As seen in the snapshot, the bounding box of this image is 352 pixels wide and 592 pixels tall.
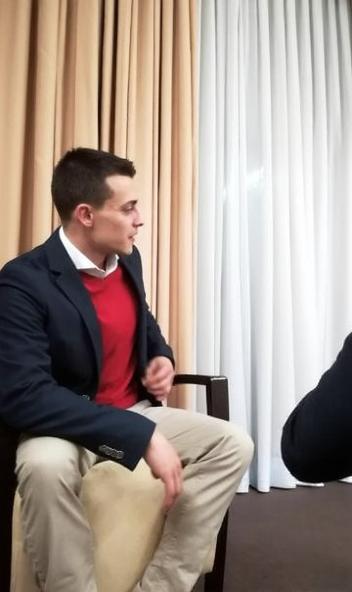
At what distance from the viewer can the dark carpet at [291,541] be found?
1.38 m

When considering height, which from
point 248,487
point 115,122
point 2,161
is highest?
point 115,122

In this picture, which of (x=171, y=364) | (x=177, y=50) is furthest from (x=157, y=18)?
(x=171, y=364)

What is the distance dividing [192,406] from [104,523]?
91cm

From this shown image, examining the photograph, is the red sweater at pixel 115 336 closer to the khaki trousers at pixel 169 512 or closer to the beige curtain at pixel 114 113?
the khaki trousers at pixel 169 512

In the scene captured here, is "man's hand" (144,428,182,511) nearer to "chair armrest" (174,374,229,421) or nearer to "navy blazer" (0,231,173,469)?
"navy blazer" (0,231,173,469)

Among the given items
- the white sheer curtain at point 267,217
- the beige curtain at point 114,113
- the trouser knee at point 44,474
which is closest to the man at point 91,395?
the trouser knee at point 44,474

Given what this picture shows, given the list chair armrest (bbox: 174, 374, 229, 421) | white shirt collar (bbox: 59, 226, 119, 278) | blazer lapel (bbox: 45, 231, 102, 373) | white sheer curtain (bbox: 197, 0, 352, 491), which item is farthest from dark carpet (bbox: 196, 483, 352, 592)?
white shirt collar (bbox: 59, 226, 119, 278)

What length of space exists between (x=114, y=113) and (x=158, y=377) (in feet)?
3.55

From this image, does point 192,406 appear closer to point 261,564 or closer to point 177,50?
point 261,564

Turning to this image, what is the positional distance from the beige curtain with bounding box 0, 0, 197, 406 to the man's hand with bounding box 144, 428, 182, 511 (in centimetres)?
84

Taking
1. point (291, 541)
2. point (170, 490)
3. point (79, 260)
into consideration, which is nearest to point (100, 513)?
point (170, 490)

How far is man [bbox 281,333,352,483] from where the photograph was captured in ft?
1.85

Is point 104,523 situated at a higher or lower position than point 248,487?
higher

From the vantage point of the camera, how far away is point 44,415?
0.98 m
